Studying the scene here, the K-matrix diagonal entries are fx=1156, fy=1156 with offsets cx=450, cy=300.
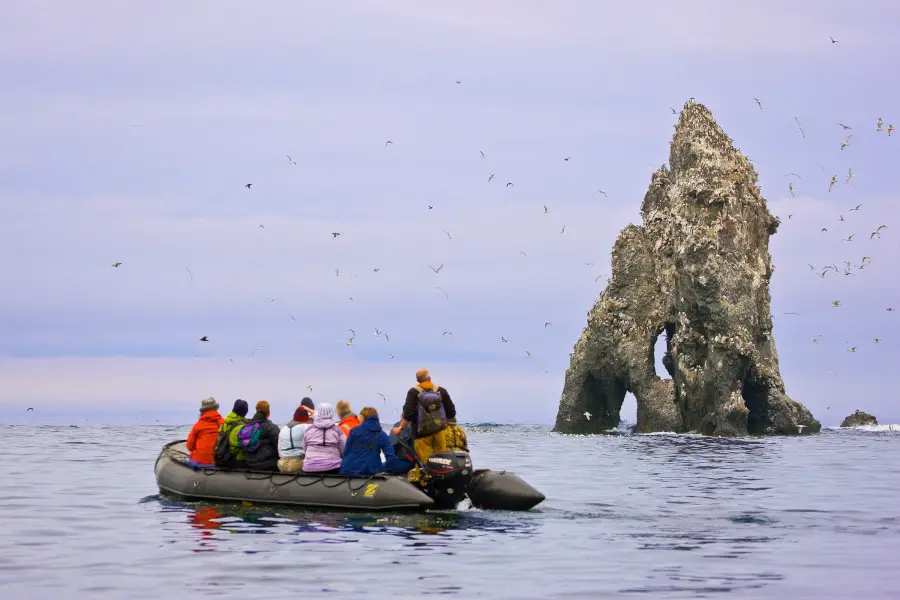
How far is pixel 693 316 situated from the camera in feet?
258

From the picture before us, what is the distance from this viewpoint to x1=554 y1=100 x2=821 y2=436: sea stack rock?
76938mm

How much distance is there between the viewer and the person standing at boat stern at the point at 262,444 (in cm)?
2633

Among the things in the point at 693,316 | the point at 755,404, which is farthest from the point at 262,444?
the point at 755,404

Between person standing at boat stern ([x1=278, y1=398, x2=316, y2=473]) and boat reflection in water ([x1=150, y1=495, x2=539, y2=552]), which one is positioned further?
person standing at boat stern ([x1=278, y1=398, x2=316, y2=473])

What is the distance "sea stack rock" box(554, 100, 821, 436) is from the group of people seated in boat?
5380 cm

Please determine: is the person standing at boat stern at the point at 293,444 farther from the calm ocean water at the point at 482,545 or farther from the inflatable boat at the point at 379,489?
the calm ocean water at the point at 482,545

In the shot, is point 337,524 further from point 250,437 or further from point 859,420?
point 859,420

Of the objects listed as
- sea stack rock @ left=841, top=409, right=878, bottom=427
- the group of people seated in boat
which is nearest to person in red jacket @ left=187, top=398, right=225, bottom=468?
the group of people seated in boat

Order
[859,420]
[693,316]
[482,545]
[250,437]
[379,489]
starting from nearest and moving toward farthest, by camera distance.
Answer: [482,545]
[379,489]
[250,437]
[693,316]
[859,420]

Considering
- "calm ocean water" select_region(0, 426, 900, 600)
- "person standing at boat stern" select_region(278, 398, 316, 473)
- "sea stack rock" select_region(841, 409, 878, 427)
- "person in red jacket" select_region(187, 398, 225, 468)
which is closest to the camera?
"calm ocean water" select_region(0, 426, 900, 600)

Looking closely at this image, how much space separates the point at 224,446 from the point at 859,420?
9226 cm

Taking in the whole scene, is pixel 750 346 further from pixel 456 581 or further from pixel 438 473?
pixel 456 581

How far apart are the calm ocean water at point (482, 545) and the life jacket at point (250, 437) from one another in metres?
1.38

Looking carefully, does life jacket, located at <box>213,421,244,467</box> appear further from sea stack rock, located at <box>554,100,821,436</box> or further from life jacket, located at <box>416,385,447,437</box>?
sea stack rock, located at <box>554,100,821,436</box>
